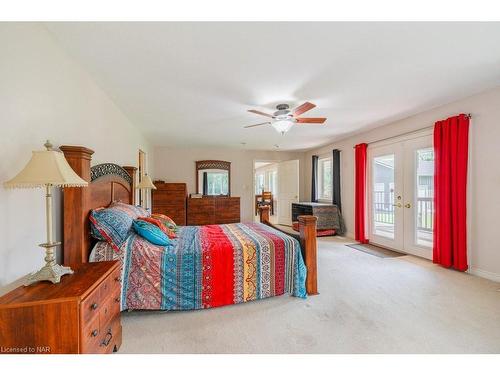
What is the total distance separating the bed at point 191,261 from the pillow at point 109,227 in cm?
5

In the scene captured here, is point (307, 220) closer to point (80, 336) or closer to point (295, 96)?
point (295, 96)

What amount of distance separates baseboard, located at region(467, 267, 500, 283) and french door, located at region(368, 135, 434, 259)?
0.63 metres

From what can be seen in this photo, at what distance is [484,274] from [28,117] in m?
4.80

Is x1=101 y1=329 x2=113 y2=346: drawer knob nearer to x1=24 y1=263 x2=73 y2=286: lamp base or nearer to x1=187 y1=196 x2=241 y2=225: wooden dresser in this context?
x1=24 y1=263 x2=73 y2=286: lamp base

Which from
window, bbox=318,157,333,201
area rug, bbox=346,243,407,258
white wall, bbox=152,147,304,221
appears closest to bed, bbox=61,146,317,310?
area rug, bbox=346,243,407,258

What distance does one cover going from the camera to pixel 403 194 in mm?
4137

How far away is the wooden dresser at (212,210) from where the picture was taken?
5.87 m

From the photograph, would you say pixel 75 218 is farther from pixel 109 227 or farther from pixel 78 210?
pixel 109 227

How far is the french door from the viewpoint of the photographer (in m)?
3.82

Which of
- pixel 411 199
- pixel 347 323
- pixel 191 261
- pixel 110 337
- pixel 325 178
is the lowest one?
pixel 347 323

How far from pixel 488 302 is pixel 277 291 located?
209 centimetres

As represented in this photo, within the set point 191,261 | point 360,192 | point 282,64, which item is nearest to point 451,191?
point 360,192

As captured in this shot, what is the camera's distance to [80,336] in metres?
1.07
